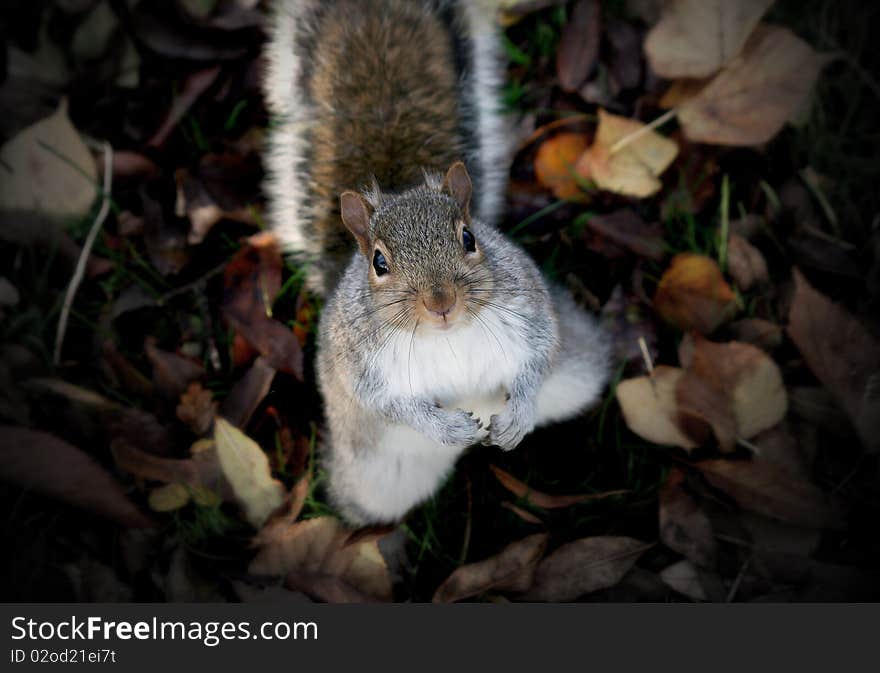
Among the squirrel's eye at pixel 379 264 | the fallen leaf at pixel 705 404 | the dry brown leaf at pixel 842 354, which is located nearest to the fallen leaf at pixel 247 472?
the squirrel's eye at pixel 379 264

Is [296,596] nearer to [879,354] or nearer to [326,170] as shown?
[326,170]

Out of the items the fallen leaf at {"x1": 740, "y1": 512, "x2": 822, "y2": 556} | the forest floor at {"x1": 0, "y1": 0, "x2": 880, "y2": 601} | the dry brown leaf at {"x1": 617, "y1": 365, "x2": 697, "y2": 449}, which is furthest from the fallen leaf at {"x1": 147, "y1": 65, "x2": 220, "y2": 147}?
the fallen leaf at {"x1": 740, "y1": 512, "x2": 822, "y2": 556}

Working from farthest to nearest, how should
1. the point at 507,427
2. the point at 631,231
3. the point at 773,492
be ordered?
the point at 631,231
the point at 773,492
the point at 507,427

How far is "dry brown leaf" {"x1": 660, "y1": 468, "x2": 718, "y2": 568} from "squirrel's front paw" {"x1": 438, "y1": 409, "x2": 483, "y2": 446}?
47 centimetres

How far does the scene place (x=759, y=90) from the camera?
1.75 metres

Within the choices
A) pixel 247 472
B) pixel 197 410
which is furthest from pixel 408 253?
pixel 197 410

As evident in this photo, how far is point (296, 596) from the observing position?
1543 millimetres

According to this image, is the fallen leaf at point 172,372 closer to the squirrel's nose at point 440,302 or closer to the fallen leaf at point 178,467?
the fallen leaf at point 178,467

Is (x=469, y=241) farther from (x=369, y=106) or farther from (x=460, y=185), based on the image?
(x=369, y=106)

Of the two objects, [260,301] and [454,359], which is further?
[260,301]

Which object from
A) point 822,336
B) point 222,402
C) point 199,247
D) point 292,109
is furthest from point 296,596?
point 822,336

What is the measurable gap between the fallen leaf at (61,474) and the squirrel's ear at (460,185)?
0.92 meters

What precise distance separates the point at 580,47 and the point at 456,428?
43.8 inches

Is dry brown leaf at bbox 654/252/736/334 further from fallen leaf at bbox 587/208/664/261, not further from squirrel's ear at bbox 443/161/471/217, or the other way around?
squirrel's ear at bbox 443/161/471/217
